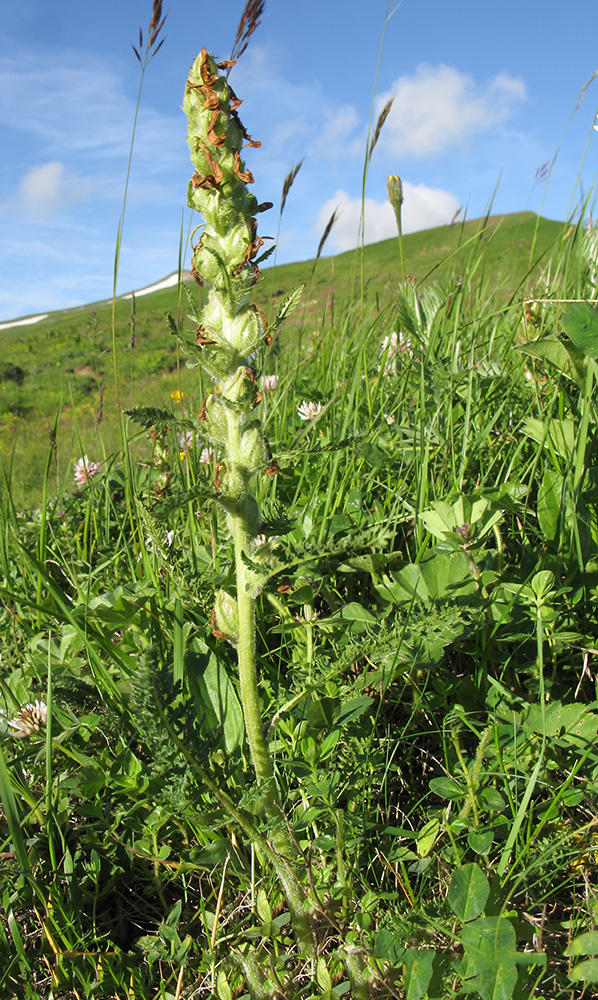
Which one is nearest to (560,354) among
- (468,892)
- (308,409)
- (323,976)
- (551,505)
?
(551,505)

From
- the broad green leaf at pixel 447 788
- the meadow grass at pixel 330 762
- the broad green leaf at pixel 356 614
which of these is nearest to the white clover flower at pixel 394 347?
the meadow grass at pixel 330 762

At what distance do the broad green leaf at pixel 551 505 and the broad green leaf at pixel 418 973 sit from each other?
117 cm

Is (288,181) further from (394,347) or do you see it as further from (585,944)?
(585,944)

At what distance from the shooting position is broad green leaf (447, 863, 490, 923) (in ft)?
4.04

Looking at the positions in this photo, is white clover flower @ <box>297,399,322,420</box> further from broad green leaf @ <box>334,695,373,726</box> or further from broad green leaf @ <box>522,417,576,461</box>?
broad green leaf @ <box>334,695,373,726</box>

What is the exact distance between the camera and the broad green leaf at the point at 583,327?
1767mm

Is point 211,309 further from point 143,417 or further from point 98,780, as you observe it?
point 98,780

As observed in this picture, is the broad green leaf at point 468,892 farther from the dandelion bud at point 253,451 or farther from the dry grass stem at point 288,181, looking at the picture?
the dry grass stem at point 288,181

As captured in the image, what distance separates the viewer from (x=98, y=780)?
5.24ft

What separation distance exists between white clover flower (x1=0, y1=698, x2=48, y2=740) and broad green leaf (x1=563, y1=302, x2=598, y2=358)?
1.88 meters

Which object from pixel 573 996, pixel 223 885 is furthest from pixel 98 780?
pixel 573 996

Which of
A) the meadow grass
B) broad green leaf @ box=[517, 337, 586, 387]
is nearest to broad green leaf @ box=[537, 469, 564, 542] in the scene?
the meadow grass

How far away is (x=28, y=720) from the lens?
1.78m

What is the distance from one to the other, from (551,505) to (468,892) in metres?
1.11
